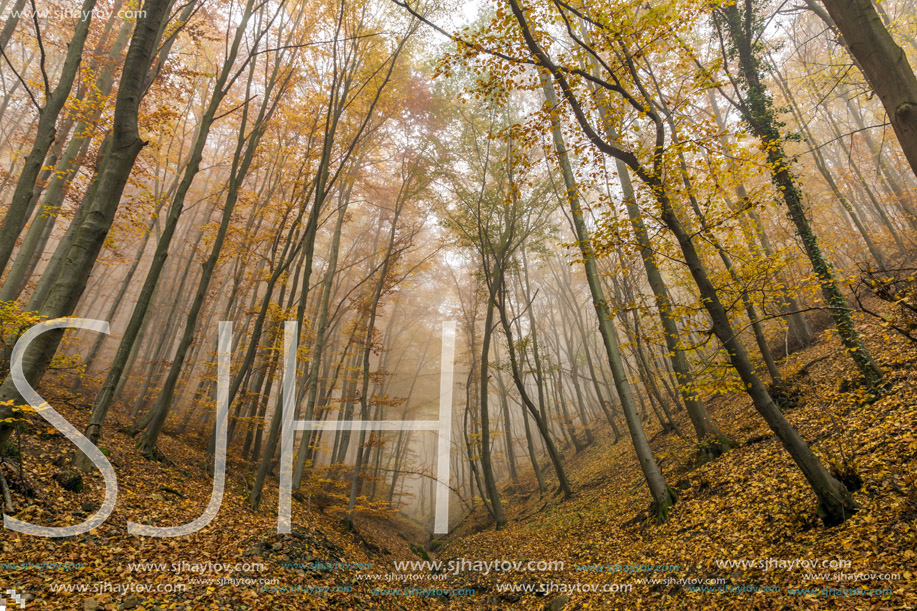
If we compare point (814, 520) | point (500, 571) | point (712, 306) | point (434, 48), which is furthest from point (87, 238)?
point (434, 48)

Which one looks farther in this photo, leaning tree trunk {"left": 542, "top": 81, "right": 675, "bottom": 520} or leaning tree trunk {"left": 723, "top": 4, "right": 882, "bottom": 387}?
leaning tree trunk {"left": 542, "top": 81, "right": 675, "bottom": 520}

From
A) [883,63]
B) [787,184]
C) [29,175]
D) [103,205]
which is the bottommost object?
[103,205]

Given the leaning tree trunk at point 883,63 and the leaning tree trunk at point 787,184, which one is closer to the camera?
the leaning tree trunk at point 883,63

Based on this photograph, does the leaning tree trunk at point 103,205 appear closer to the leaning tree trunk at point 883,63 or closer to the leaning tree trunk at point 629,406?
the leaning tree trunk at point 629,406

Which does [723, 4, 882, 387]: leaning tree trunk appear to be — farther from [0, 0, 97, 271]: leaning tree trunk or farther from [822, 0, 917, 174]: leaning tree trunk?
[0, 0, 97, 271]: leaning tree trunk

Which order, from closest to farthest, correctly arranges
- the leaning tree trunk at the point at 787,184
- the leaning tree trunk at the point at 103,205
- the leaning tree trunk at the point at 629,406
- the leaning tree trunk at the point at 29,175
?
the leaning tree trunk at the point at 103,205 → the leaning tree trunk at the point at 29,175 → the leaning tree trunk at the point at 787,184 → the leaning tree trunk at the point at 629,406

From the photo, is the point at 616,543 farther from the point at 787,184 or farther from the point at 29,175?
the point at 29,175

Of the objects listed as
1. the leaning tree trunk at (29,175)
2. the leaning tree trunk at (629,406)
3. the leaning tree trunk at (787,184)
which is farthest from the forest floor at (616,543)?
the leaning tree trunk at (29,175)

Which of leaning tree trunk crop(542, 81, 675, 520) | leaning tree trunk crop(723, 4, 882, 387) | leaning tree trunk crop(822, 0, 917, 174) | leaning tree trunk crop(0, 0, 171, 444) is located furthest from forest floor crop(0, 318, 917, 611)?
leaning tree trunk crop(822, 0, 917, 174)

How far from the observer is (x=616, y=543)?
6543 mm

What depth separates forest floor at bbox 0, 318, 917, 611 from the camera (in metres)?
3.35

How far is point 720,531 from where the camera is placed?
490 centimetres

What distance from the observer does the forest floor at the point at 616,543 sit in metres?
3.35

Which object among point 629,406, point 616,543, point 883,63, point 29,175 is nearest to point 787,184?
point 883,63
